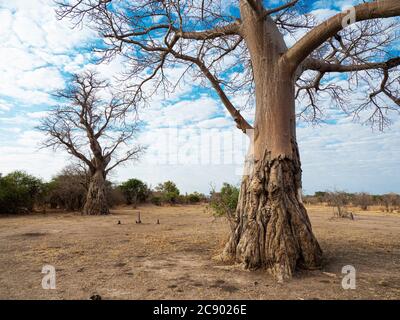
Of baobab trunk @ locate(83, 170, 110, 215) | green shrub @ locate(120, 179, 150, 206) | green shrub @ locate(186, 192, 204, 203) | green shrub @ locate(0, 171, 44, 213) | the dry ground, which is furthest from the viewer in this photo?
green shrub @ locate(186, 192, 204, 203)

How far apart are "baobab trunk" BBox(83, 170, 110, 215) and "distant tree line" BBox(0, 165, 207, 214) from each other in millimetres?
886

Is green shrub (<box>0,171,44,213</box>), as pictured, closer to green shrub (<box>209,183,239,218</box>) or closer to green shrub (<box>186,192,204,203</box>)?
green shrub (<box>209,183,239,218</box>)

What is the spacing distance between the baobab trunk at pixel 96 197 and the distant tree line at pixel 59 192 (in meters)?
0.89

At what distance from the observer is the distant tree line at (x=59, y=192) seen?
51.1 feet

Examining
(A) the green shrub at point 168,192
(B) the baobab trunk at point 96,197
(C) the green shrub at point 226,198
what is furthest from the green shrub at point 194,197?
(C) the green shrub at point 226,198

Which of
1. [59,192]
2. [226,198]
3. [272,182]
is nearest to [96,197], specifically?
[59,192]

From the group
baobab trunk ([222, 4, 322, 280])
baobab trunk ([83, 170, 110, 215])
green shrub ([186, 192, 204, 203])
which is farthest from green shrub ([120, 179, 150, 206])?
baobab trunk ([222, 4, 322, 280])

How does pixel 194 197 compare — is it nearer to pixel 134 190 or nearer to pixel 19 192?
pixel 134 190

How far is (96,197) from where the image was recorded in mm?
16406

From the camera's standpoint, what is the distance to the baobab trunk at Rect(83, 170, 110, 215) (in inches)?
636
